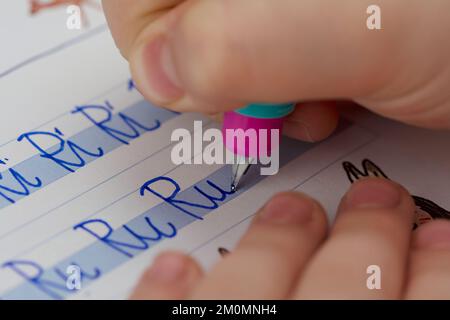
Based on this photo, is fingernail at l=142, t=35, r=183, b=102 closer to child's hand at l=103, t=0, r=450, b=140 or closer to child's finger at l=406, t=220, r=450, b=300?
child's hand at l=103, t=0, r=450, b=140

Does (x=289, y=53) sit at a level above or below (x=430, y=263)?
above

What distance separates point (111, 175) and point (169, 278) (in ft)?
0.30

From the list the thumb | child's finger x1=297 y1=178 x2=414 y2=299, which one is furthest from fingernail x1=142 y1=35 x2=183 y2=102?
child's finger x1=297 y1=178 x2=414 y2=299

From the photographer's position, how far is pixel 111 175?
1.40 ft

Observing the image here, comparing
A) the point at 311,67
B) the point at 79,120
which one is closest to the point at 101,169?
the point at 79,120

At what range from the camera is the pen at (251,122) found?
1.31 feet

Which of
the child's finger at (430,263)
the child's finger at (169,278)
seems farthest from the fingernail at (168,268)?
the child's finger at (430,263)

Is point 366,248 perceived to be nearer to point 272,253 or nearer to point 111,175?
point 272,253

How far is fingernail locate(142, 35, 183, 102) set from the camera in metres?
0.36

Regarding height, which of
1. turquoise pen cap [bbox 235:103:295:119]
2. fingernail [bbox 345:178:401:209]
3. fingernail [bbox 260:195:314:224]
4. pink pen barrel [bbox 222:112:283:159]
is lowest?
fingernail [bbox 345:178:401:209]

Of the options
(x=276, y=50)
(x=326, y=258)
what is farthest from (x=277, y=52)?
(x=326, y=258)

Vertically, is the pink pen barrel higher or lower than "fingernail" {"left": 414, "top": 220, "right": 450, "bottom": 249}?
higher

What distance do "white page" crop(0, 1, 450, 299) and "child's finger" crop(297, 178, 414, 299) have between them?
3 cm

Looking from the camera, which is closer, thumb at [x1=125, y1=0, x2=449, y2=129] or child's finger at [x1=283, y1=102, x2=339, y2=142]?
thumb at [x1=125, y1=0, x2=449, y2=129]
